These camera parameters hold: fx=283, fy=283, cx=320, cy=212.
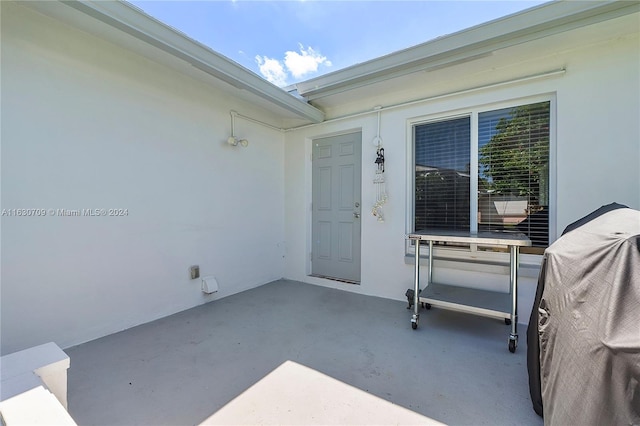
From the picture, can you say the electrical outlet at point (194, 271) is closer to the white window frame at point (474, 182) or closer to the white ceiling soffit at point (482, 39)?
the white window frame at point (474, 182)

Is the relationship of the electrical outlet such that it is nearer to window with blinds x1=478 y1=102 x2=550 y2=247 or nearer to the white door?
the white door

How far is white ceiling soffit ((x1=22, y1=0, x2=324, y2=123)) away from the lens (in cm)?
190

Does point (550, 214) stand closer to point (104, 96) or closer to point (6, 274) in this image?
point (104, 96)

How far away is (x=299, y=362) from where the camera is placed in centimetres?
210

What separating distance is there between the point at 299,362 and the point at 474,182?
2.53 m

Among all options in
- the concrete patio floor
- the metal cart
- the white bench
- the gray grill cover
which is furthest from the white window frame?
the white bench

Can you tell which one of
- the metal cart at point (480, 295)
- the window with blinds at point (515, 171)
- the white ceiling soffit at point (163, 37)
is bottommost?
the metal cart at point (480, 295)

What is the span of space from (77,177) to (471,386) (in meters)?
3.36

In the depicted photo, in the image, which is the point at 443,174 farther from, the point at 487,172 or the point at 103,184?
the point at 103,184

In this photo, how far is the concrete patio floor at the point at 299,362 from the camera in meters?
1.62

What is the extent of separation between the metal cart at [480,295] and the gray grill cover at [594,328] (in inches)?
36.0

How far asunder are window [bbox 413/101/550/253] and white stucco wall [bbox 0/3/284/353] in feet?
8.05

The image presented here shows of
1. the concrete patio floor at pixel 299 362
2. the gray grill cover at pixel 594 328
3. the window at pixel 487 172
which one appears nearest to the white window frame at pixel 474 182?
the window at pixel 487 172

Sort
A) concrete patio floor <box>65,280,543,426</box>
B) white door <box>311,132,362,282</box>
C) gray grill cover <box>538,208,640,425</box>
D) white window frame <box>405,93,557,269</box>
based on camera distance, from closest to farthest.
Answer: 1. gray grill cover <box>538,208,640,425</box>
2. concrete patio floor <box>65,280,543,426</box>
3. white window frame <box>405,93,557,269</box>
4. white door <box>311,132,362,282</box>
